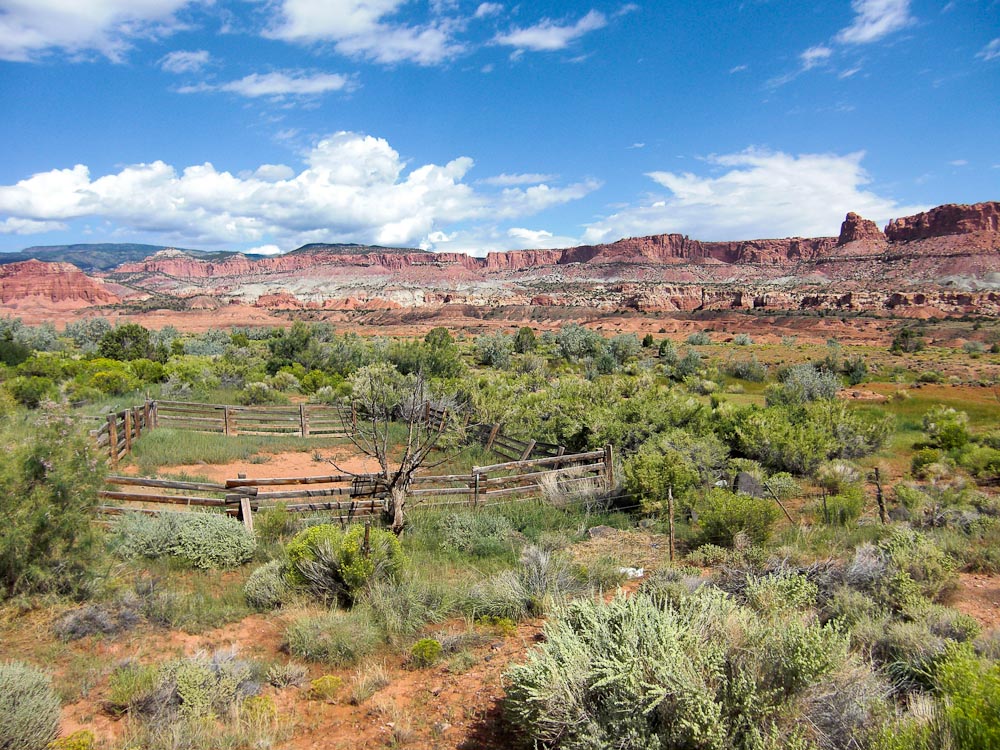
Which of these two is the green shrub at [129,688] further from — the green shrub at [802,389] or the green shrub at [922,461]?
the green shrub at [802,389]

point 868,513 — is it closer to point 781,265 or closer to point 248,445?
point 248,445

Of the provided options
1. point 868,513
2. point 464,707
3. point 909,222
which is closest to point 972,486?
point 868,513

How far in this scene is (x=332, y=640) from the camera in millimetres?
5492

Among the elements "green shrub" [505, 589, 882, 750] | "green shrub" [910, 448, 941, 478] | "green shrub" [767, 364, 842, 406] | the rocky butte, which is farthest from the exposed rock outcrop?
"green shrub" [505, 589, 882, 750]

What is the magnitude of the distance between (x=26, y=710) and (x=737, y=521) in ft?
25.5

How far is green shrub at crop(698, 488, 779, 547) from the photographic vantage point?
26.3ft

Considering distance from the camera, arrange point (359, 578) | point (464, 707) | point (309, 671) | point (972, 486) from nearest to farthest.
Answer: point (464, 707) < point (309, 671) < point (359, 578) < point (972, 486)

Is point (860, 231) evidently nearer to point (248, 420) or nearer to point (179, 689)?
point (248, 420)

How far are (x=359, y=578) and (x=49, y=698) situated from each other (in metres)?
2.85

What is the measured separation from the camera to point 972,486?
37.5 feet

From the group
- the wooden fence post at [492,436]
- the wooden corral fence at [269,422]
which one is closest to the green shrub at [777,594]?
the wooden corral fence at [269,422]

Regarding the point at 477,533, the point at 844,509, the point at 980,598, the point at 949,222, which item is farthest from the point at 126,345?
the point at 949,222

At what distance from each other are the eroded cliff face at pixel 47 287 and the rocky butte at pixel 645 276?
1.05ft

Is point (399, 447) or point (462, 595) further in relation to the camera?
point (399, 447)
